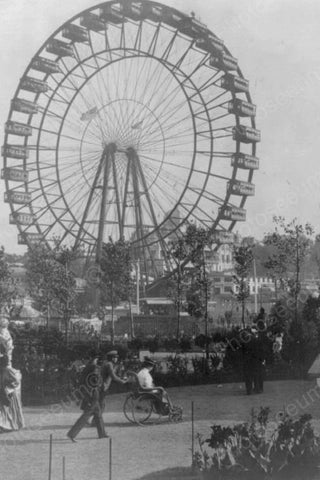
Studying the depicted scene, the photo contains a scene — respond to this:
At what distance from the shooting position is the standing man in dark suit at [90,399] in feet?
31.2

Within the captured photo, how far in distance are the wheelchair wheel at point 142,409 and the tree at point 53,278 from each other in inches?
819

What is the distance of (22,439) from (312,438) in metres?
4.35

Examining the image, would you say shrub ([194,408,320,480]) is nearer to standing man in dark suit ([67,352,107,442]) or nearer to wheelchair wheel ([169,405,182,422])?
standing man in dark suit ([67,352,107,442])

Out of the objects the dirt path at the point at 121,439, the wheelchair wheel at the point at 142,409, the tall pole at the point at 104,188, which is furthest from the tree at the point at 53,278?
the wheelchair wheel at the point at 142,409

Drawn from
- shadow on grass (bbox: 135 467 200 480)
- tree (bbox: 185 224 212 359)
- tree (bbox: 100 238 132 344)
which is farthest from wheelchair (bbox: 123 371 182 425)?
tree (bbox: 100 238 132 344)

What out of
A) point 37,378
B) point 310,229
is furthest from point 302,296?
point 37,378

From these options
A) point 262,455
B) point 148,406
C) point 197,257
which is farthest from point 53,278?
point 262,455

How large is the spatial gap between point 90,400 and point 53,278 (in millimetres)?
26222

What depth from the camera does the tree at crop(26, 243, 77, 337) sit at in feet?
112

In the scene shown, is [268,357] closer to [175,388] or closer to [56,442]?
[175,388]

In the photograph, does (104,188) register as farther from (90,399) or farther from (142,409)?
(90,399)

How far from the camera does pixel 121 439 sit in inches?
378

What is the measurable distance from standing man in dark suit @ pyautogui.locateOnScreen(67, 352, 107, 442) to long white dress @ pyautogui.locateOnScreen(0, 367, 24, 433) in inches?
39.7

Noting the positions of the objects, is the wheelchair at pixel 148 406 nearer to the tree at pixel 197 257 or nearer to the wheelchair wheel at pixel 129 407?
the wheelchair wheel at pixel 129 407
